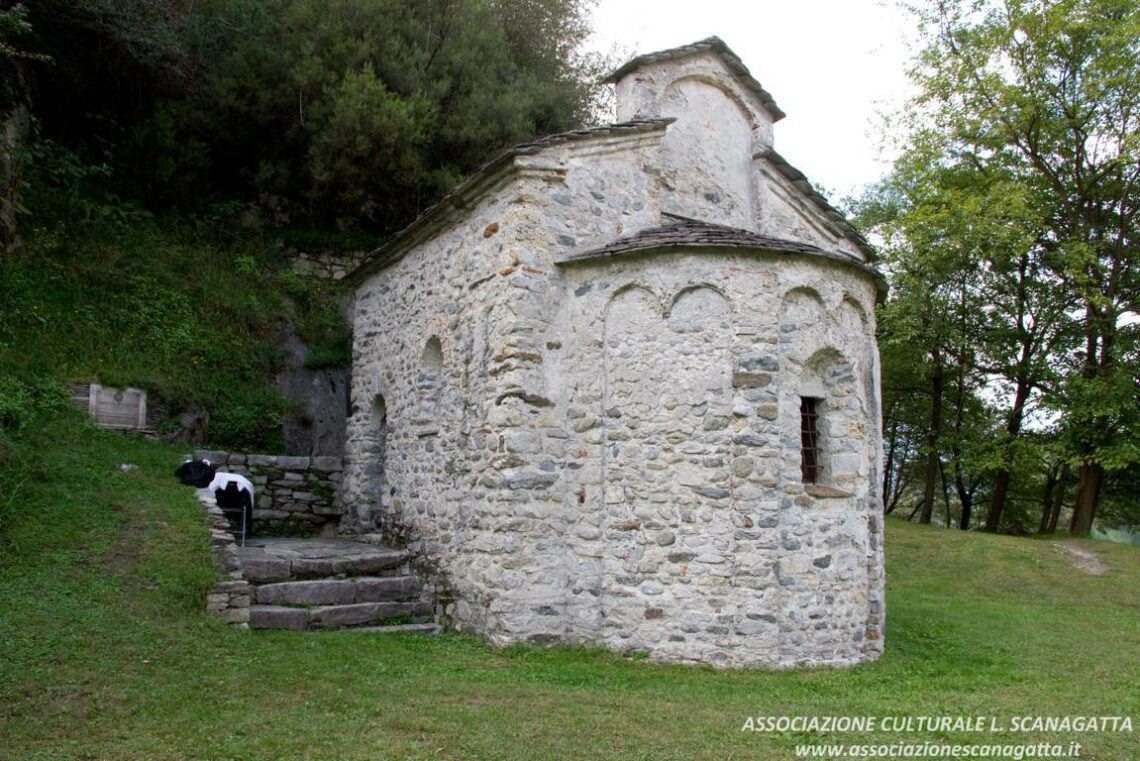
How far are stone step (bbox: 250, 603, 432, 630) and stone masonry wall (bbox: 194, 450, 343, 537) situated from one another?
11.7 ft

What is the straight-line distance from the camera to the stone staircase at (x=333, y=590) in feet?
27.0

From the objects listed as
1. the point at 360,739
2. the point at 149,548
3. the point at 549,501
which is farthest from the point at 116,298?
the point at 360,739

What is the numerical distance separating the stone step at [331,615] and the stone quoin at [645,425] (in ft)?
1.47

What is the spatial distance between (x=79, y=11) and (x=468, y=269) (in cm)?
923

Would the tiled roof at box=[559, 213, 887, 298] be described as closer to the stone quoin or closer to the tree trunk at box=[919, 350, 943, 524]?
the stone quoin

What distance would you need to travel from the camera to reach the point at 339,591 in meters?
8.73

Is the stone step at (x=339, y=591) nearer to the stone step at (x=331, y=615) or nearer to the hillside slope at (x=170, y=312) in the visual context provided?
the stone step at (x=331, y=615)

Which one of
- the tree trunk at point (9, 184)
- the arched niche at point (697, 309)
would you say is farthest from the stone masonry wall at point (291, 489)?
the arched niche at point (697, 309)

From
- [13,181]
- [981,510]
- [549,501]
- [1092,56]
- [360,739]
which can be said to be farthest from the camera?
[981,510]

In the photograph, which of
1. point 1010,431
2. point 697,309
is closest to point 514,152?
point 697,309

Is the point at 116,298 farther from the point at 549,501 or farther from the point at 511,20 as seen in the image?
the point at 511,20

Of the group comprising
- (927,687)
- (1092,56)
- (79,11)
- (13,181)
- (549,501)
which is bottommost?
(927,687)

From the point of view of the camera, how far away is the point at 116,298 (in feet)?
42.5

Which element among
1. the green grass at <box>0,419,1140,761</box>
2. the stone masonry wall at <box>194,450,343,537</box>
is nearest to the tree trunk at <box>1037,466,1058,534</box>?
the green grass at <box>0,419,1140,761</box>
